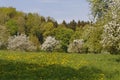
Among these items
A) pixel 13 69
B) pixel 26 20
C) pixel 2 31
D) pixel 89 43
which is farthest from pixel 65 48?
pixel 13 69

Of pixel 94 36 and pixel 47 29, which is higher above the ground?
pixel 47 29

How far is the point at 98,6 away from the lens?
33656 mm

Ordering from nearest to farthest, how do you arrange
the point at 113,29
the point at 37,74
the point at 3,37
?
the point at 37,74 < the point at 113,29 < the point at 3,37

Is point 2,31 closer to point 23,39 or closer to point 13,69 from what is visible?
point 23,39

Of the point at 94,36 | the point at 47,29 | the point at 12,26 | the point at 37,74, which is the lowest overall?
the point at 37,74

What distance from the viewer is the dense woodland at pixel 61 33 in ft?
104

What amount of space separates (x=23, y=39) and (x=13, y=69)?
3896 inches

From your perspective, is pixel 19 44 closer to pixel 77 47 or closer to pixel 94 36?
pixel 77 47

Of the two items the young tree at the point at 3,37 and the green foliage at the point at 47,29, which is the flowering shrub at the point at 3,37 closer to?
the young tree at the point at 3,37

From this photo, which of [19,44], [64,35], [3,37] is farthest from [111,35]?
[64,35]

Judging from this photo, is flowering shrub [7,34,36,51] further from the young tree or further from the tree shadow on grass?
the tree shadow on grass

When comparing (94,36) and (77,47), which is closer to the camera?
(94,36)

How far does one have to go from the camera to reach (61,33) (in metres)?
164

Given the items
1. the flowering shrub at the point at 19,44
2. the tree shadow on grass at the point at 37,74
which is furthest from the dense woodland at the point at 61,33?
the tree shadow on grass at the point at 37,74
